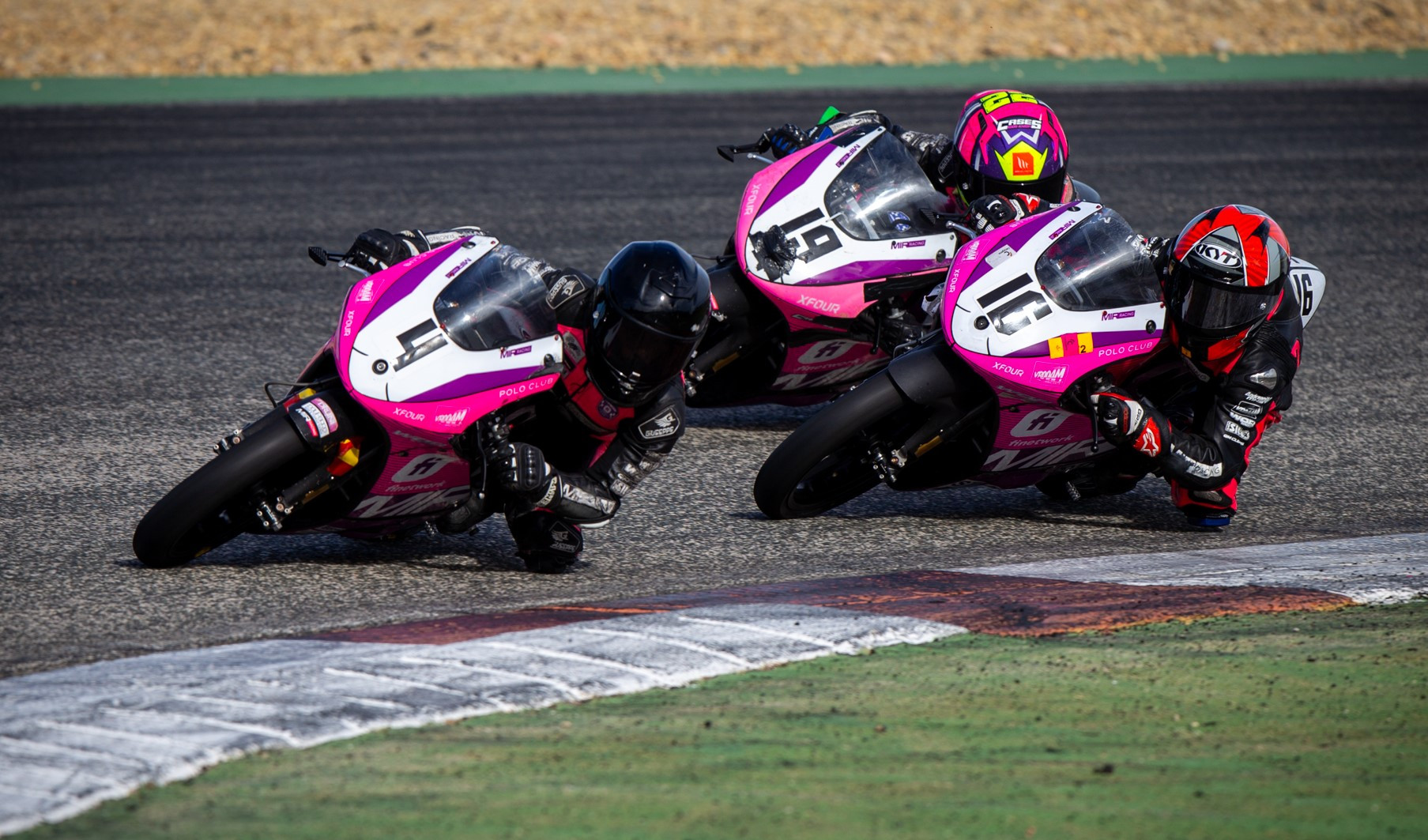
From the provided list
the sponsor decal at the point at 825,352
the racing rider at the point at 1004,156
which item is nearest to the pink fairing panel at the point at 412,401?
the sponsor decal at the point at 825,352

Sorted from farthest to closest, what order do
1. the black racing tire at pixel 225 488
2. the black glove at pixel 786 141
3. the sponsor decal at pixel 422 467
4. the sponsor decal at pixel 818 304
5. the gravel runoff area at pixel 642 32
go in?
1. the gravel runoff area at pixel 642 32
2. the black glove at pixel 786 141
3. the sponsor decal at pixel 818 304
4. the sponsor decal at pixel 422 467
5. the black racing tire at pixel 225 488

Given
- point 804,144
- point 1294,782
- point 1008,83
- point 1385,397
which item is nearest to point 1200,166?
point 1008,83

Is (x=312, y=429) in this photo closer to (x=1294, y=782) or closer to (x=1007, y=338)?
(x=1007, y=338)

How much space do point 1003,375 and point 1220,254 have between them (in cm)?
97

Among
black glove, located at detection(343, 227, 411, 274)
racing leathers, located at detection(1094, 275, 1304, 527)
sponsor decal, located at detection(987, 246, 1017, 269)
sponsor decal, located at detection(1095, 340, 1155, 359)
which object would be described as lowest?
racing leathers, located at detection(1094, 275, 1304, 527)

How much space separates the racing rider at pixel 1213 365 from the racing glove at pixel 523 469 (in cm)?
218

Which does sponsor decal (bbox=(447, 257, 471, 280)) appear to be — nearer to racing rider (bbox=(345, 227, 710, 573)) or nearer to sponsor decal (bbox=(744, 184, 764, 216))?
racing rider (bbox=(345, 227, 710, 573))

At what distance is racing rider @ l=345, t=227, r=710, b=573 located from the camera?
5.18 metres

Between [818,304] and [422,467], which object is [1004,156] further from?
[422,467]

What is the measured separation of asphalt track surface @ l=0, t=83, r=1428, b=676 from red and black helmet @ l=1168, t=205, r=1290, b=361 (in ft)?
2.91

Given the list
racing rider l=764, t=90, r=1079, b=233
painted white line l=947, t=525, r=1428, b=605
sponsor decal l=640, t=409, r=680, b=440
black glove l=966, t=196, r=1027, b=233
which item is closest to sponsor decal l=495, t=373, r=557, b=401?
sponsor decal l=640, t=409, r=680, b=440

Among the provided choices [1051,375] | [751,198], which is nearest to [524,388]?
[1051,375]

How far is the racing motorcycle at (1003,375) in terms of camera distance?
5.93 meters

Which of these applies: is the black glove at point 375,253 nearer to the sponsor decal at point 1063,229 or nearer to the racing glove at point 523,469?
the racing glove at point 523,469
